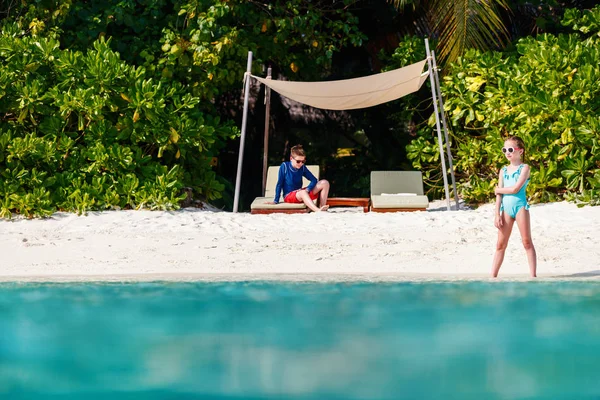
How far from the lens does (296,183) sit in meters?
10.9

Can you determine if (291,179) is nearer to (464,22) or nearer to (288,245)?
(288,245)

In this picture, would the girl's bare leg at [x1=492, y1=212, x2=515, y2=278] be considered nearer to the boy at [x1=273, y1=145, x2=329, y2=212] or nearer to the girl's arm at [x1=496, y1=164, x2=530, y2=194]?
the girl's arm at [x1=496, y1=164, x2=530, y2=194]

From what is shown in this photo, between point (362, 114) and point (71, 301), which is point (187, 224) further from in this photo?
point (362, 114)

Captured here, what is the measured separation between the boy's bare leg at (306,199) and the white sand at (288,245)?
28 centimetres

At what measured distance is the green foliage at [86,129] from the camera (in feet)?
34.1

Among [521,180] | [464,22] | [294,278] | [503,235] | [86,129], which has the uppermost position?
[464,22]

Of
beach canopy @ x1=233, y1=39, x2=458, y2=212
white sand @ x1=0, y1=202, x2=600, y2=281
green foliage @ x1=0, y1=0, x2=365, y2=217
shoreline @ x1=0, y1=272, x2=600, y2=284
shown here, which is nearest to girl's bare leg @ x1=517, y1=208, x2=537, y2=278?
shoreline @ x1=0, y1=272, x2=600, y2=284

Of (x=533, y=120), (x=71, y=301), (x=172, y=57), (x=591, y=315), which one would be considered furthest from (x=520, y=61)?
(x=71, y=301)

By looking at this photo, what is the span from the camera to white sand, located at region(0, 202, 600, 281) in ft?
24.8

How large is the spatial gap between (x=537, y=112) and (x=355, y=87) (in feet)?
6.66

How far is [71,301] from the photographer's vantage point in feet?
22.2

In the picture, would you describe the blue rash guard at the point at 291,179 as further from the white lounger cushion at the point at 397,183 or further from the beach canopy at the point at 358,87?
the white lounger cushion at the point at 397,183

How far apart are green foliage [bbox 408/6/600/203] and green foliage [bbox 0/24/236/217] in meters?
3.18

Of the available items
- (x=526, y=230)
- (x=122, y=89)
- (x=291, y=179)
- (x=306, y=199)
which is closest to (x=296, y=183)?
(x=291, y=179)
